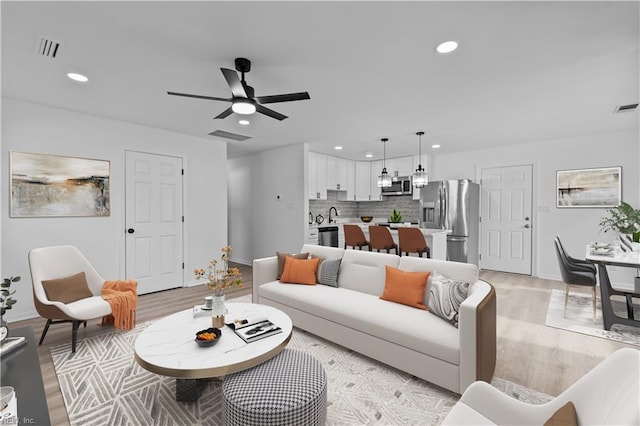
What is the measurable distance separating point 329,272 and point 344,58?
2.13m

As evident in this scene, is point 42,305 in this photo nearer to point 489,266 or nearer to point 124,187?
point 124,187

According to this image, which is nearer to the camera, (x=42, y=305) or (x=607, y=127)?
(x=42, y=305)

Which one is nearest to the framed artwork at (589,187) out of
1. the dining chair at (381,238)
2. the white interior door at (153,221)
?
the dining chair at (381,238)

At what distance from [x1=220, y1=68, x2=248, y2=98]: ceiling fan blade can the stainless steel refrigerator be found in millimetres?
4614

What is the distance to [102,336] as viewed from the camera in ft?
9.74

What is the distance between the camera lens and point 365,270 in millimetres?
3133

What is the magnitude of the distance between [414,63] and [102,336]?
3.91 metres

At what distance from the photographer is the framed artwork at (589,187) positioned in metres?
4.78

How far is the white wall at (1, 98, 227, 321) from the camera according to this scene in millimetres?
3449

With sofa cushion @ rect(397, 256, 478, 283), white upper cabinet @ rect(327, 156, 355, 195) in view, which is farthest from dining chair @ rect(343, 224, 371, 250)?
sofa cushion @ rect(397, 256, 478, 283)

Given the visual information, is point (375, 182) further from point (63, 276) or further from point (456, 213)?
point (63, 276)

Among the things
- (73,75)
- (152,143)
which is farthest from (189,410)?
(152,143)

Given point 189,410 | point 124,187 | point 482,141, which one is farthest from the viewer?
Result: point 482,141

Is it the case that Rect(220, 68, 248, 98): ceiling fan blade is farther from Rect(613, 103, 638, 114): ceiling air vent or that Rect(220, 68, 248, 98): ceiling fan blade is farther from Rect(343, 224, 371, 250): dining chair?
Rect(613, 103, 638, 114): ceiling air vent
